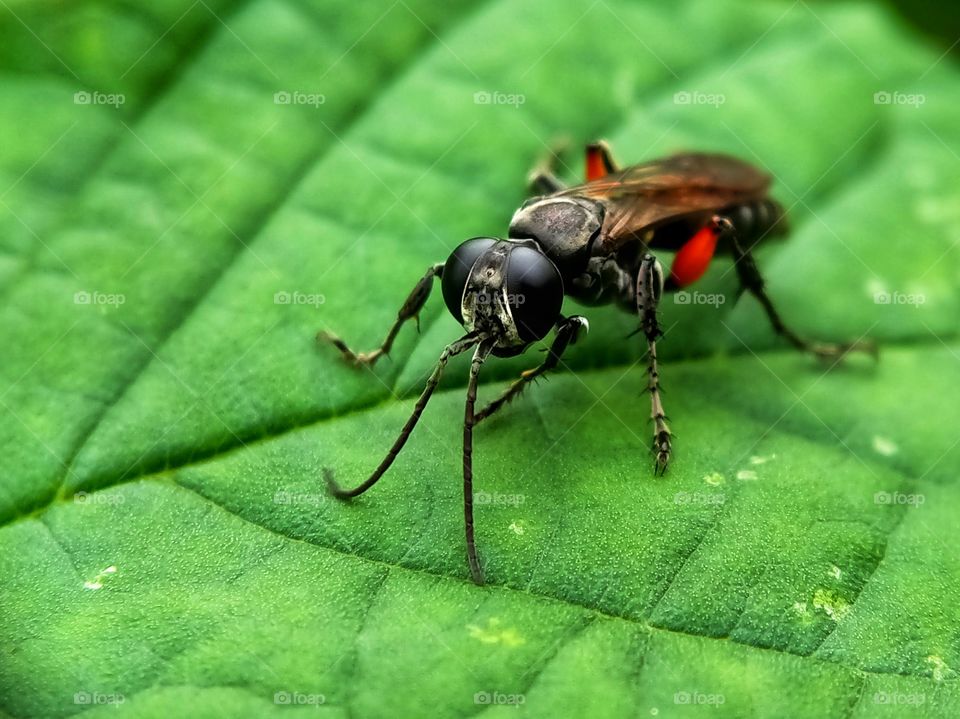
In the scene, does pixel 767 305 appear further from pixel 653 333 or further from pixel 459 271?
pixel 459 271

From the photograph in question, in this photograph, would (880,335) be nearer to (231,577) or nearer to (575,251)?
(575,251)

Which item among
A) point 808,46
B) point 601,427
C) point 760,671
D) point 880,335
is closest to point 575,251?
point 601,427

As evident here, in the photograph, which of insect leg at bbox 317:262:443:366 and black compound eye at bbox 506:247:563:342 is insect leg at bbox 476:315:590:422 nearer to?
black compound eye at bbox 506:247:563:342

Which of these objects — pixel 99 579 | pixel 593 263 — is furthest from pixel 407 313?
pixel 99 579

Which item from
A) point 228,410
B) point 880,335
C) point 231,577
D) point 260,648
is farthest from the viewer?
point 880,335

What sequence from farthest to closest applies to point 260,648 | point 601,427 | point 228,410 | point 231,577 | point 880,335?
1. point 880,335
2. point 601,427
3. point 228,410
4. point 231,577
5. point 260,648

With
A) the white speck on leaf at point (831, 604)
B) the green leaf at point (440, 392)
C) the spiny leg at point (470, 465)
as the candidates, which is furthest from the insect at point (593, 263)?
the white speck on leaf at point (831, 604)
